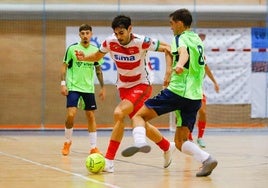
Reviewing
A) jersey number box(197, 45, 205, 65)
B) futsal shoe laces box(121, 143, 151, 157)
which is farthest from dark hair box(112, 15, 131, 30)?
futsal shoe laces box(121, 143, 151, 157)

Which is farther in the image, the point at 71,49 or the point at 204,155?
the point at 71,49

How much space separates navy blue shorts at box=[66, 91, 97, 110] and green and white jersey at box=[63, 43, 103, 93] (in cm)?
7

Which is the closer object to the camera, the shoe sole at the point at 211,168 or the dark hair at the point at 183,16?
the shoe sole at the point at 211,168

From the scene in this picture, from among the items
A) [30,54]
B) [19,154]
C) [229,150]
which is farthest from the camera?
[30,54]

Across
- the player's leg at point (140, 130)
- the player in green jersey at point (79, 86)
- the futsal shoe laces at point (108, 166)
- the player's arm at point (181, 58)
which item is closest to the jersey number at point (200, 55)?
the player's arm at point (181, 58)

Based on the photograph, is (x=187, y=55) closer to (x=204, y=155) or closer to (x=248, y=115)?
(x=204, y=155)

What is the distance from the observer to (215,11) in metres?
19.2

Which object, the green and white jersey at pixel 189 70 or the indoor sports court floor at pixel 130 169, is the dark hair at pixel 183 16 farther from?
the indoor sports court floor at pixel 130 169

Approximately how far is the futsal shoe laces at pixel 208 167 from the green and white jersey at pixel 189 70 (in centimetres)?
74

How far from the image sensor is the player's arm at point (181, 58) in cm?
705

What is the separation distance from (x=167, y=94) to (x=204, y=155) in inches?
32.1

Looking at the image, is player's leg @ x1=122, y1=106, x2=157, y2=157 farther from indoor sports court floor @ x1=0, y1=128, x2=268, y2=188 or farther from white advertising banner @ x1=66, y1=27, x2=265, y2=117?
white advertising banner @ x1=66, y1=27, x2=265, y2=117

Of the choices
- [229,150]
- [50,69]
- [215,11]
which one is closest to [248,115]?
[215,11]

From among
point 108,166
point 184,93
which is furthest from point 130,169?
point 184,93
